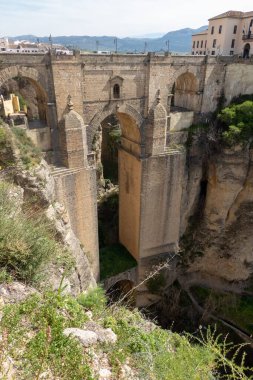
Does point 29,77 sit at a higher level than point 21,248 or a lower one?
higher

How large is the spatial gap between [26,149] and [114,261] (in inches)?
315

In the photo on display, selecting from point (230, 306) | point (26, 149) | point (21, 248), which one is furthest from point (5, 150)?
point (230, 306)

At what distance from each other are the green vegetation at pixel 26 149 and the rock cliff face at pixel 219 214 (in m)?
7.80

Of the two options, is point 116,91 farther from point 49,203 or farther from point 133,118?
point 49,203

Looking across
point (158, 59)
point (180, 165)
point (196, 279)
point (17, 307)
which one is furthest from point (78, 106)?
point (196, 279)

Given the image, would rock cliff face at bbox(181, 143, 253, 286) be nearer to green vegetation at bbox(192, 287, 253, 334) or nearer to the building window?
green vegetation at bbox(192, 287, 253, 334)

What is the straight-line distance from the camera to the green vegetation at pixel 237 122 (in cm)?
1403

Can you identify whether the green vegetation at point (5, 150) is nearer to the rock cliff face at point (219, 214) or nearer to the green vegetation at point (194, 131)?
the green vegetation at point (194, 131)

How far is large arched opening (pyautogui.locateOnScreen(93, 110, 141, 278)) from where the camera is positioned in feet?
44.6

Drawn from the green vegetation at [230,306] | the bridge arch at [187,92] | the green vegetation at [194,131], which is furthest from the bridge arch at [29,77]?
the green vegetation at [230,306]

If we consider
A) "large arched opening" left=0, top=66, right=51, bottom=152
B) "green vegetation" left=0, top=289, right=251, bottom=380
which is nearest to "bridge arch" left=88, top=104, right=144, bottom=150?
"large arched opening" left=0, top=66, right=51, bottom=152

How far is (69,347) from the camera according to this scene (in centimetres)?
359

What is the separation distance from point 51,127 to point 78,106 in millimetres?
1287

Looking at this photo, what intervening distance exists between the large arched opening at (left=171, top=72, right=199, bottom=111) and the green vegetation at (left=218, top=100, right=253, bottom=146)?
1.56m
